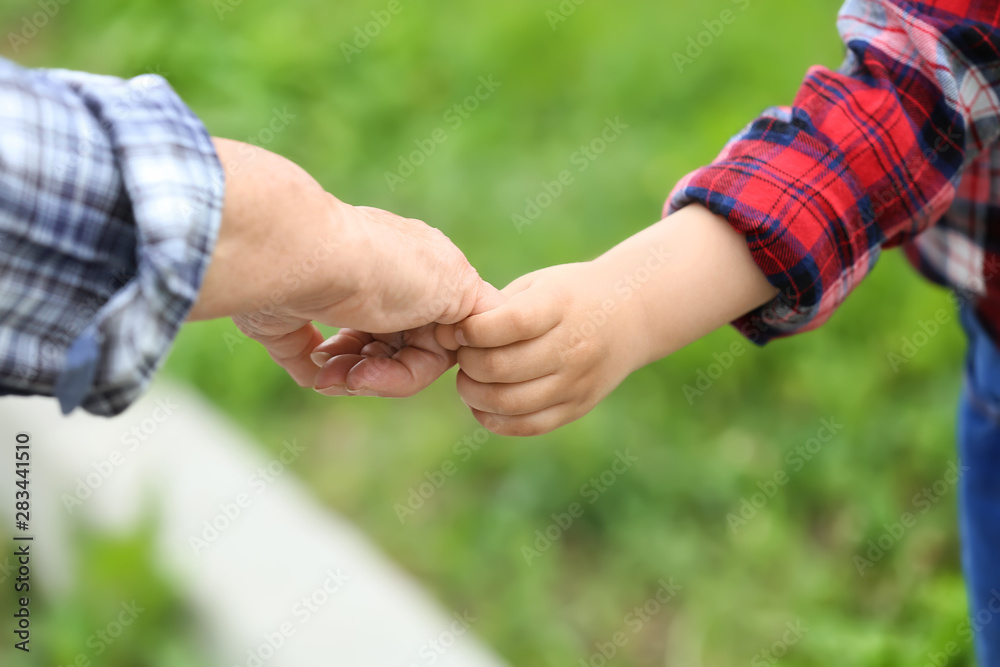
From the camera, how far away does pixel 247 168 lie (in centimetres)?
80

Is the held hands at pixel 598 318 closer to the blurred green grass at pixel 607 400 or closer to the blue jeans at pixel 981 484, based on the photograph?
the blue jeans at pixel 981 484

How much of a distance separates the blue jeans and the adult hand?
649 millimetres

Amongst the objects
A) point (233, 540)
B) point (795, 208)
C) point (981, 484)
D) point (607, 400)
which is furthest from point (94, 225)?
point (607, 400)

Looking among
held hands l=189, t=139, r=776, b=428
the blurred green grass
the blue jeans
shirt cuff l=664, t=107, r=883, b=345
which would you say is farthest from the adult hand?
the blurred green grass

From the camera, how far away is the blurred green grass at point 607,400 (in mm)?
1674

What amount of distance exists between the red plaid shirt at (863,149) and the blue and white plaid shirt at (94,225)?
20.4 inches

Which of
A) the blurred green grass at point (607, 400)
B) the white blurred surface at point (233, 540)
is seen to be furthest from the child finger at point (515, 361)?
the blurred green grass at point (607, 400)

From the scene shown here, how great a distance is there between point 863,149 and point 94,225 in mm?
721

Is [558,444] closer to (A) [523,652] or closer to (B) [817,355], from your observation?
(A) [523,652]

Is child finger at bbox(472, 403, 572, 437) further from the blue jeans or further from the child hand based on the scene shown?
the blue jeans

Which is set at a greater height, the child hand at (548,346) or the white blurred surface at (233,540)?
the child hand at (548,346)

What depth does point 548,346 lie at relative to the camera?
0.99 metres

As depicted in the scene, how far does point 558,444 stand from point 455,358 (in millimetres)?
816

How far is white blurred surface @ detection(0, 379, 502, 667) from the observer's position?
4.55 feet
